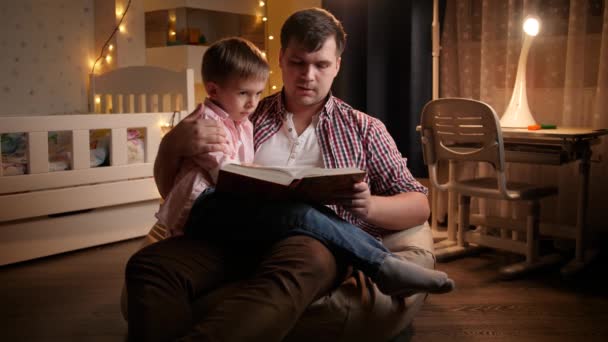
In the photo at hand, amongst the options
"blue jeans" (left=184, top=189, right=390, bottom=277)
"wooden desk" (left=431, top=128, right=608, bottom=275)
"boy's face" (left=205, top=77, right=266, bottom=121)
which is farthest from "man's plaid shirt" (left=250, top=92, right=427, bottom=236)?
"wooden desk" (left=431, top=128, right=608, bottom=275)

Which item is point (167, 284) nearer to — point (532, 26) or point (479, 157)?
point (479, 157)

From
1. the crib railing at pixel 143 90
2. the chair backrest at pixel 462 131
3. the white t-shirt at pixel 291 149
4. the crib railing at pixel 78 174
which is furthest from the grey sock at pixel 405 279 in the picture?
the crib railing at pixel 143 90

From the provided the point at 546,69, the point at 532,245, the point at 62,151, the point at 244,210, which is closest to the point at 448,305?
the point at 532,245

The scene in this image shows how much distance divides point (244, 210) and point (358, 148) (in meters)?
0.49

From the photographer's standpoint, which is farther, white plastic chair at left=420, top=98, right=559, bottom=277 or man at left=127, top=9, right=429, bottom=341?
white plastic chair at left=420, top=98, right=559, bottom=277

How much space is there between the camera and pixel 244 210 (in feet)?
5.30

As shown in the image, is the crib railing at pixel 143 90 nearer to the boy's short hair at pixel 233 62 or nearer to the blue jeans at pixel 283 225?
the boy's short hair at pixel 233 62

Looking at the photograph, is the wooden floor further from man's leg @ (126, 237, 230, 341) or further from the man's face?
the man's face

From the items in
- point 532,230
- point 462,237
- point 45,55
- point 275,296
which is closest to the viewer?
point 275,296

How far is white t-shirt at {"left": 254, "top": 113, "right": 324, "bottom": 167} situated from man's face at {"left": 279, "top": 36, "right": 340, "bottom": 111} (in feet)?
0.31

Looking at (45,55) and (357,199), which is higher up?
(45,55)

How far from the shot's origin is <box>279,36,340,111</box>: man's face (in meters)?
1.88

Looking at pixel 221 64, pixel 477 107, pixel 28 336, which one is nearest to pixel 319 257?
pixel 221 64

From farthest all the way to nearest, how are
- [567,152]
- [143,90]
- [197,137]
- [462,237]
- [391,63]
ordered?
[143,90] → [391,63] → [462,237] → [567,152] → [197,137]
